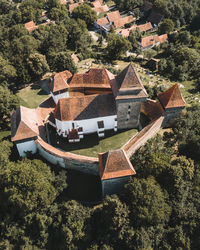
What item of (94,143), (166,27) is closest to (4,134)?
(94,143)

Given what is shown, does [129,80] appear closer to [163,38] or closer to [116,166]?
[116,166]

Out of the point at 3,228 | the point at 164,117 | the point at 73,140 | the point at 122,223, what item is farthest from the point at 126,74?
the point at 3,228

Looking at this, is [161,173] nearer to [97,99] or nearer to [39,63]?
[97,99]

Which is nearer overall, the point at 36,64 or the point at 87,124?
the point at 87,124

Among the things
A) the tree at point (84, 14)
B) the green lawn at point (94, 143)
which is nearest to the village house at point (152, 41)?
the tree at point (84, 14)

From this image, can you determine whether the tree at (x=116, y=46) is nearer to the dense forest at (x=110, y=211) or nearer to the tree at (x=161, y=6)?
the tree at (x=161, y=6)

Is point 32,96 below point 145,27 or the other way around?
below

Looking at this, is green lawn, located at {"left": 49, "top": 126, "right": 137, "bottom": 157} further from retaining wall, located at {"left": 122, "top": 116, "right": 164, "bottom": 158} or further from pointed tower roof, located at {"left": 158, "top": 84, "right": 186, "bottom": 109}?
pointed tower roof, located at {"left": 158, "top": 84, "right": 186, "bottom": 109}
